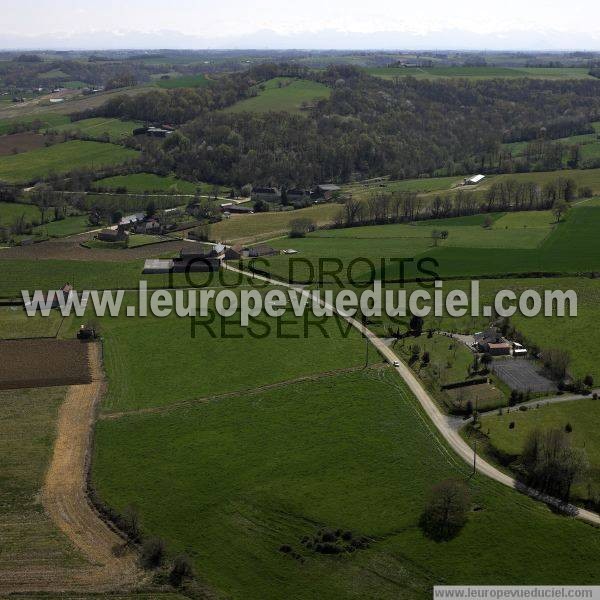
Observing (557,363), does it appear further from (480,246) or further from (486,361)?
(480,246)

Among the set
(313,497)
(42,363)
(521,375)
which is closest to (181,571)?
(313,497)

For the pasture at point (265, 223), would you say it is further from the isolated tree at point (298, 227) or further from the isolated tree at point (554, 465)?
the isolated tree at point (554, 465)

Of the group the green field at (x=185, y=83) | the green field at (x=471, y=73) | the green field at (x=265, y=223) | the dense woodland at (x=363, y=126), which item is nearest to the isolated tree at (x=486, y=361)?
the green field at (x=265, y=223)

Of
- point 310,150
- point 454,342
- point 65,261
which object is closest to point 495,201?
point 310,150

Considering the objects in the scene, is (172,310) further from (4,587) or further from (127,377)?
(4,587)

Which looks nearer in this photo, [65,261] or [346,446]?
[346,446]

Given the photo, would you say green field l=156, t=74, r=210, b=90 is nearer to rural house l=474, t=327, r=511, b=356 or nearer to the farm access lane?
the farm access lane
